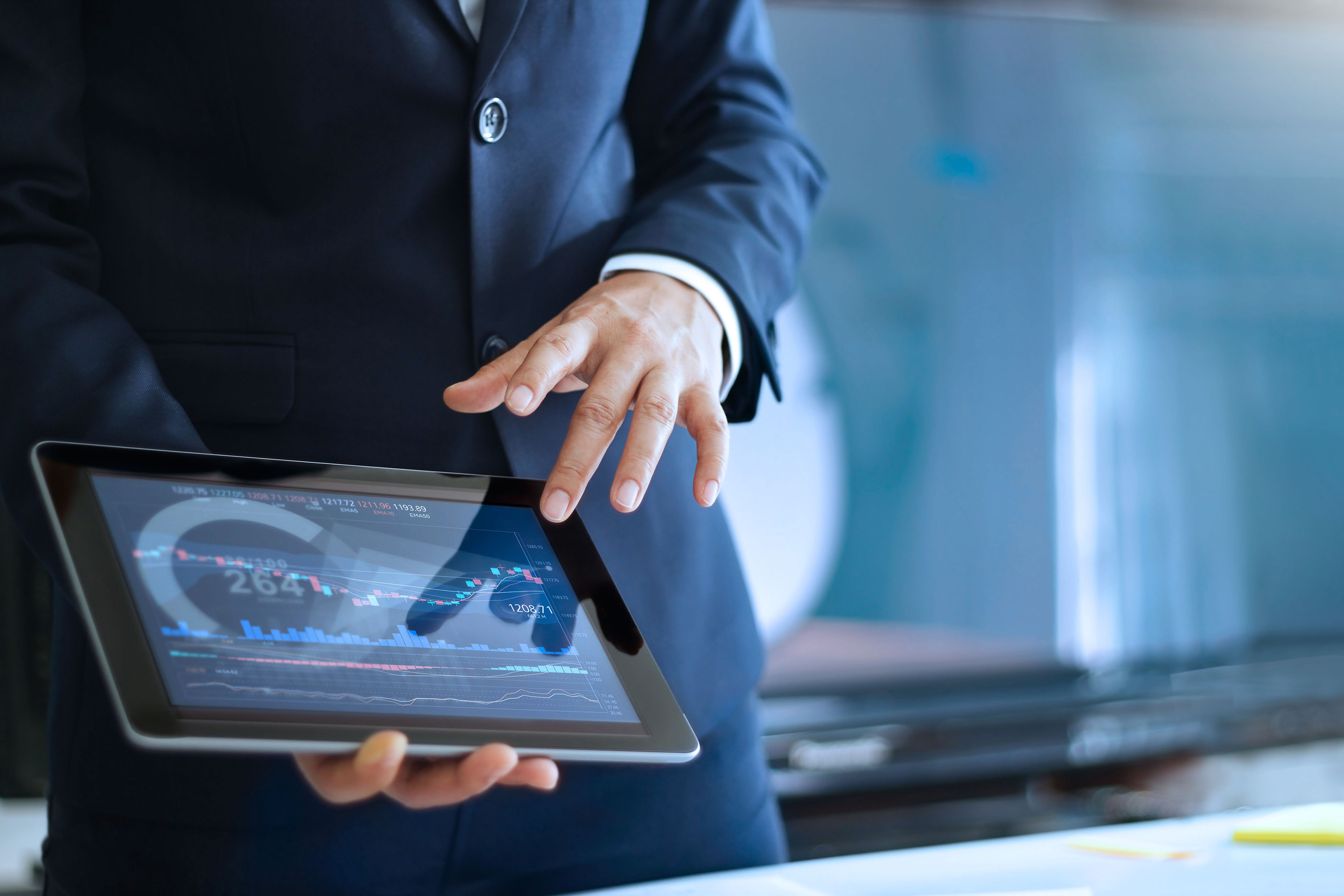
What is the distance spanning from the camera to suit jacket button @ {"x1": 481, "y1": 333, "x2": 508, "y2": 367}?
2.03ft

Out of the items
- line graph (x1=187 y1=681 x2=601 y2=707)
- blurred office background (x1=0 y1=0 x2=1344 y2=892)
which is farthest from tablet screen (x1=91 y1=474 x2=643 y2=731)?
blurred office background (x1=0 y1=0 x2=1344 y2=892)

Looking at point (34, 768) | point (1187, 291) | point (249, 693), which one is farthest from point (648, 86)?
point (1187, 291)

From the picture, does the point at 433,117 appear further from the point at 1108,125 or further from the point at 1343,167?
the point at 1343,167

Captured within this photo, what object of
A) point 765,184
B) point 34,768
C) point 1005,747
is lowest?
point 1005,747

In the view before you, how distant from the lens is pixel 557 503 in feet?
1.65

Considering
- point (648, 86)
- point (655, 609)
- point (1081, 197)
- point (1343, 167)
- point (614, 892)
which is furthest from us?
point (1343, 167)

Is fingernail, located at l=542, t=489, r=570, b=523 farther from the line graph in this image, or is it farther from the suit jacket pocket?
the suit jacket pocket

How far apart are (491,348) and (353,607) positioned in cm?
22

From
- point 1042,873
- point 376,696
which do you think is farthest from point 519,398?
point 1042,873

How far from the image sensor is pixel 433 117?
2.02 feet

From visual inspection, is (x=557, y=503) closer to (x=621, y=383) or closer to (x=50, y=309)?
(x=621, y=383)

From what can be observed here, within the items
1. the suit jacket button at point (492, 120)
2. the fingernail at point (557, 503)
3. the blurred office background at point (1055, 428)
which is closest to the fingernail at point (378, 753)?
the fingernail at point (557, 503)

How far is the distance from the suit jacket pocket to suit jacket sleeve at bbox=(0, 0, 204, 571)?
0.04m

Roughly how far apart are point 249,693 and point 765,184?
49cm
